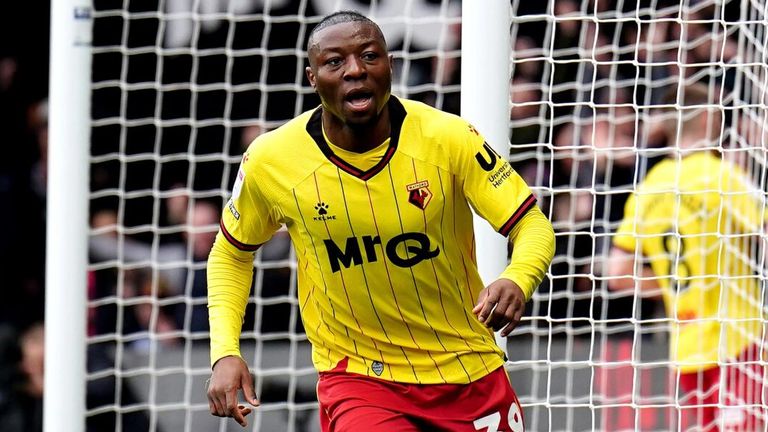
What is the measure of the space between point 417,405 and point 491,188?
643mm

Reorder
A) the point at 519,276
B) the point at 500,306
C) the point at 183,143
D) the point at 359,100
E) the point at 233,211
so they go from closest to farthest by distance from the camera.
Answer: the point at 500,306 → the point at 519,276 → the point at 359,100 → the point at 233,211 → the point at 183,143

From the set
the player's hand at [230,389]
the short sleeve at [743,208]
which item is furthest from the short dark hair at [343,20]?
the short sleeve at [743,208]

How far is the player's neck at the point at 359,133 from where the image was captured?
3.73 metres

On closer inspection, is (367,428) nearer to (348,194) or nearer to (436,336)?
(436,336)

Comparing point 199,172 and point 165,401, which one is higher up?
point 199,172

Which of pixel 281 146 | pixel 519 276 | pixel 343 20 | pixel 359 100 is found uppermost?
pixel 343 20

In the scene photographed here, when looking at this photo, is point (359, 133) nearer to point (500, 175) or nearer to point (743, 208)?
point (500, 175)

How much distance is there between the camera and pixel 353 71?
141 inches

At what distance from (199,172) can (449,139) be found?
476 centimetres

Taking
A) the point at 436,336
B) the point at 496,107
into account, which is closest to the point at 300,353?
the point at 496,107

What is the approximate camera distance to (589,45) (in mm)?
8141

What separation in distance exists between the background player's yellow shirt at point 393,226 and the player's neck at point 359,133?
0.03m

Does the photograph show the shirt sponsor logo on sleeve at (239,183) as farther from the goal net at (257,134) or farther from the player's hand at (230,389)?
the goal net at (257,134)

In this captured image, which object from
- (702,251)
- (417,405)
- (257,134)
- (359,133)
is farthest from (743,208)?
(257,134)
